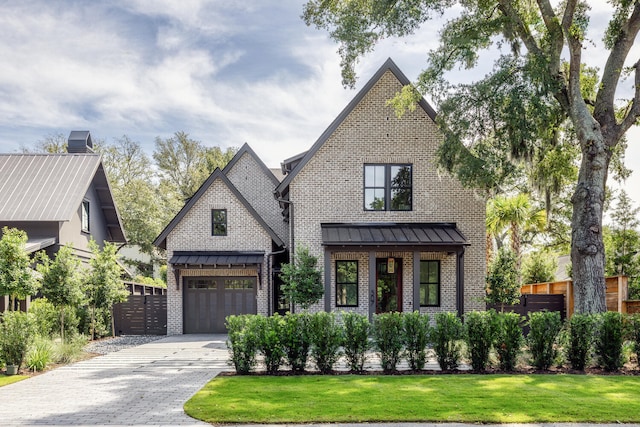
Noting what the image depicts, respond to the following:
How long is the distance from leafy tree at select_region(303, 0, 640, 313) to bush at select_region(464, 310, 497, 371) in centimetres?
448

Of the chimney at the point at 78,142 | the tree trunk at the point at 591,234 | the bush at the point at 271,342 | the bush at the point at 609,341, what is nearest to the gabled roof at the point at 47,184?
the chimney at the point at 78,142

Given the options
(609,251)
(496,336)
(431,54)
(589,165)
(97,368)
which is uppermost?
(431,54)

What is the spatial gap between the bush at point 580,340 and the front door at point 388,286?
293 inches

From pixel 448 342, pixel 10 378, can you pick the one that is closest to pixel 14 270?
pixel 10 378

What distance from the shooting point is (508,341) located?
10922 millimetres

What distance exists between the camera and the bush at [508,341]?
1092cm

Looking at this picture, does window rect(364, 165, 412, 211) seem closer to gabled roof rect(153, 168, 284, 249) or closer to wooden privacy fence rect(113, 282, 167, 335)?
gabled roof rect(153, 168, 284, 249)

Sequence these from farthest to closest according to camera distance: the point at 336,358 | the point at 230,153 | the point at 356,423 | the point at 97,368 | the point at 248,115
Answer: the point at 230,153
the point at 248,115
the point at 97,368
the point at 336,358
the point at 356,423

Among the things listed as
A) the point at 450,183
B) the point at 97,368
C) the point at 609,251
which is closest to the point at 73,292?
the point at 97,368

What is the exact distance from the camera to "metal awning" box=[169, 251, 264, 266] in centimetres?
1862

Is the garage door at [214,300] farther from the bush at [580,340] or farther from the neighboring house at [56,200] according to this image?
the bush at [580,340]

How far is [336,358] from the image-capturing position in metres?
10.7

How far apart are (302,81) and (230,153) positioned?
93.9ft

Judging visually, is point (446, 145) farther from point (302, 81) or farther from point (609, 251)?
point (609, 251)
